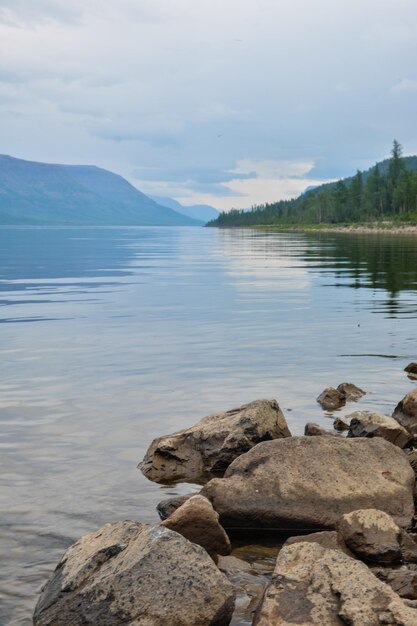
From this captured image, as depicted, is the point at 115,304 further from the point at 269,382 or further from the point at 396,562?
the point at 396,562

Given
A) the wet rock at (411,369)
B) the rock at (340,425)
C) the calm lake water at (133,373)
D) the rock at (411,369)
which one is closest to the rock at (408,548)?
the calm lake water at (133,373)

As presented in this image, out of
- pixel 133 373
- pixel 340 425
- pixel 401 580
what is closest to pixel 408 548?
pixel 401 580

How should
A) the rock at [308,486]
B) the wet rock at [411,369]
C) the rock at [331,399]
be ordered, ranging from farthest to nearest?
the wet rock at [411,369], the rock at [331,399], the rock at [308,486]

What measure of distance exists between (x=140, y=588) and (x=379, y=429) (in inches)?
307

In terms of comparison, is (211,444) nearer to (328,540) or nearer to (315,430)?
(315,430)

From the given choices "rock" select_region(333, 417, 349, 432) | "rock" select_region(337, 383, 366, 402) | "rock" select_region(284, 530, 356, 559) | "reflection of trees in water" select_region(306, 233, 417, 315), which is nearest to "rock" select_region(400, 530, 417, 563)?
"rock" select_region(284, 530, 356, 559)

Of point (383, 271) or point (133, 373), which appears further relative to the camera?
point (383, 271)

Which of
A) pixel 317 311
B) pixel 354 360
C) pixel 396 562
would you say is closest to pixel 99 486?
pixel 396 562

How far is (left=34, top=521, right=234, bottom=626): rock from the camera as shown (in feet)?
26.1

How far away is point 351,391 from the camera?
66.0 feet

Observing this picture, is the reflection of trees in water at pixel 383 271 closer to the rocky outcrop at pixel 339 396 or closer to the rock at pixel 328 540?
the rocky outcrop at pixel 339 396

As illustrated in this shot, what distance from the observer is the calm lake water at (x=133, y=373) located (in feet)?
40.8

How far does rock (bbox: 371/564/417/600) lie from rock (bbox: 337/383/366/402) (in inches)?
398

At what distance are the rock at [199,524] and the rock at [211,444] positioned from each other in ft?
11.3
